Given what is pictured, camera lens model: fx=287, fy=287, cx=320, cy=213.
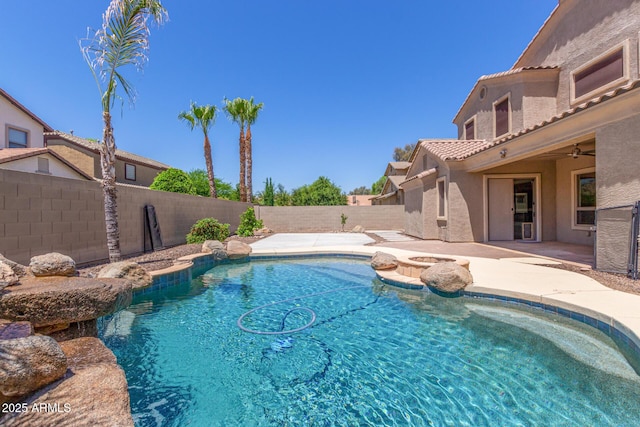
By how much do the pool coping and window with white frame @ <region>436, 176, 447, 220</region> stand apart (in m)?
4.02

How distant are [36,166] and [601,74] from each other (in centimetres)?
2323

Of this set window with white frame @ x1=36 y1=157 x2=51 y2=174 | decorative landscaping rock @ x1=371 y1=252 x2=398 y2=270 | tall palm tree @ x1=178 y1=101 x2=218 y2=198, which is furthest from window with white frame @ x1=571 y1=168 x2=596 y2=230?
window with white frame @ x1=36 y1=157 x2=51 y2=174

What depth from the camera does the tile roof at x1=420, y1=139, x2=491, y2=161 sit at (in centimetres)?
1067

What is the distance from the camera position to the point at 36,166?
46.5 feet

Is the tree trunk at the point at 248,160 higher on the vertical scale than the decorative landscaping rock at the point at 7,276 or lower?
higher

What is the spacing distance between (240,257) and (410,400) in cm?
763

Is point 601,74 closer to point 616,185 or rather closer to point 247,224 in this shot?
point 616,185

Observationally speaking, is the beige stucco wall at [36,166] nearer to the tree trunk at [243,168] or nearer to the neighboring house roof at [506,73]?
the tree trunk at [243,168]

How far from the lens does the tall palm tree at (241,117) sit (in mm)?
20328

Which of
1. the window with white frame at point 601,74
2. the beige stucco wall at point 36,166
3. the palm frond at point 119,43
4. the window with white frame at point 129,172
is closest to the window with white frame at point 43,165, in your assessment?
the beige stucco wall at point 36,166

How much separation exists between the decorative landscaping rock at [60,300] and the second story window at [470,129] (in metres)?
14.6

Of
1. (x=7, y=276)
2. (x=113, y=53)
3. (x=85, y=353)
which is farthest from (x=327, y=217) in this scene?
(x=85, y=353)

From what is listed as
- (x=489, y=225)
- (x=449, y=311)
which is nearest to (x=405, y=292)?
(x=449, y=311)

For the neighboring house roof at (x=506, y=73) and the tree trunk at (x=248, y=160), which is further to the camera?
the tree trunk at (x=248, y=160)
